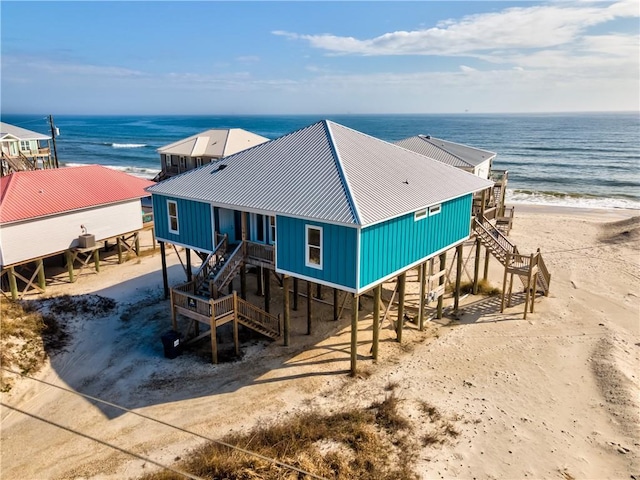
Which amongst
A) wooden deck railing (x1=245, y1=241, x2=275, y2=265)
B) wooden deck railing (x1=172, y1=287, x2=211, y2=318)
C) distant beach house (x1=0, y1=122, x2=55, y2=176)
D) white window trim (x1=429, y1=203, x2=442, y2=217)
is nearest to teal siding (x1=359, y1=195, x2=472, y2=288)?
white window trim (x1=429, y1=203, x2=442, y2=217)

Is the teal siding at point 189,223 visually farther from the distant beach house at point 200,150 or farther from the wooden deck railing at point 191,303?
the distant beach house at point 200,150

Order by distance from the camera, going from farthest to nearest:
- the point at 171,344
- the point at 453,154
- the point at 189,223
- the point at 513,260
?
the point at 453,154, the point at 513,260, the point at 189,223, the point at 171,344

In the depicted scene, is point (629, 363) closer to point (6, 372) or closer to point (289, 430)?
point (289, 430)

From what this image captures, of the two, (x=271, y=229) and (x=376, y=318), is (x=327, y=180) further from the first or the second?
(x=376, y=318)

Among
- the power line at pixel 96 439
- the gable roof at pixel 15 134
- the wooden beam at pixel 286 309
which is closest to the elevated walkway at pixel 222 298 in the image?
the wooden beam at pixel 286 309

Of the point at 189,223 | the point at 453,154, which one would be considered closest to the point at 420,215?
the point at 189,223

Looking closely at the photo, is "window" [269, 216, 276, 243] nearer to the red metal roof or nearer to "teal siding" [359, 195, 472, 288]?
"teal siding" [359, 195, 472, 288]
